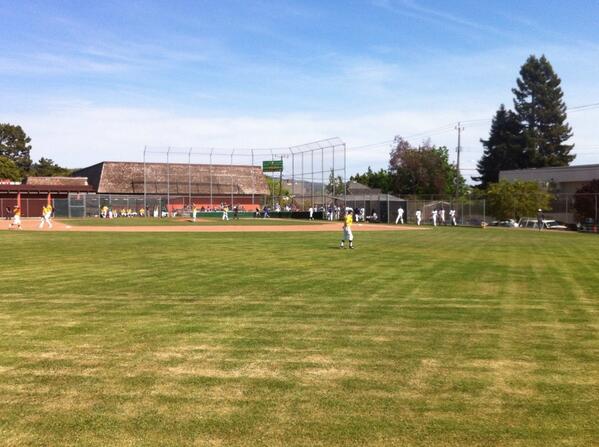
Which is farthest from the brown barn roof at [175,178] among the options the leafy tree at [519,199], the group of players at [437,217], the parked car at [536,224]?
the parked car at [536,224]

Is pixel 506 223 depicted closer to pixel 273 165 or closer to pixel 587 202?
pixel 587 202

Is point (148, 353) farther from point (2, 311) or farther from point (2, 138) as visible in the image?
point (2, 138)

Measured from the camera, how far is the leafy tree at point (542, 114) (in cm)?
8019

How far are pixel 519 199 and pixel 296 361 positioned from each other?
45451mm

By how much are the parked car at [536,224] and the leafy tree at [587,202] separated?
5.63ft

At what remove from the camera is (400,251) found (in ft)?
64.9

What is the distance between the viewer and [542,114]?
268ft

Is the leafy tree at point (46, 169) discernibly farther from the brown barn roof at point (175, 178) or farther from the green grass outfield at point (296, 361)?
the green grass outfield at point (296, 361)

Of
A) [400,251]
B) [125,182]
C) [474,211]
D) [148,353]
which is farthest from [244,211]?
[148,353]

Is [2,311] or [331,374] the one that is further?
[2,311]

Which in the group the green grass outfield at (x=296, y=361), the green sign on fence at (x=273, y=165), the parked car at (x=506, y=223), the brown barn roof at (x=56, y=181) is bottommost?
the green grass outfield at (x=296, y=361)

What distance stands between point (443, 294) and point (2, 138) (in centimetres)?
10834

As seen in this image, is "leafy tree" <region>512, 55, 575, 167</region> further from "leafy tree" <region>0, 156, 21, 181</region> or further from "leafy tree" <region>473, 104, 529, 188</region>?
"leafy tree" <region>0, 156, 21, 181</region>

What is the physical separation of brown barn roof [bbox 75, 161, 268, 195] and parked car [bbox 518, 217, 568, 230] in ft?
130
